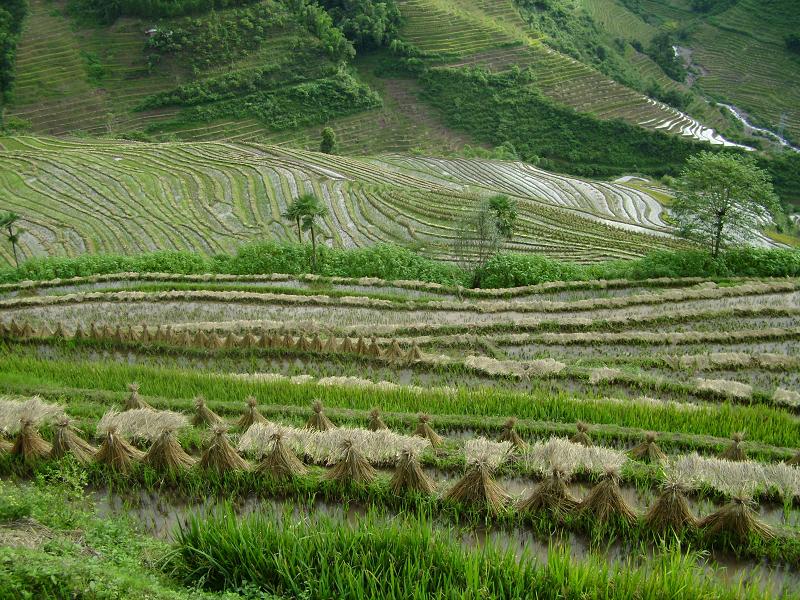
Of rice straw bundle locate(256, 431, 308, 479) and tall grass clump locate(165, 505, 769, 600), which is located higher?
tall grass clump locate(165, 505, 769, 600)

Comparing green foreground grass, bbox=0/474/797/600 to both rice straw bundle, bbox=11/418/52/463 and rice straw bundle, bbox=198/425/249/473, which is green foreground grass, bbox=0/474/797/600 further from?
rice straw bundle, bbox=11/418/52/463

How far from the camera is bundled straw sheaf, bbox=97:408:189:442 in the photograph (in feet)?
22.1

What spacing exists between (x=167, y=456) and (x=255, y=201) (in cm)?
3248

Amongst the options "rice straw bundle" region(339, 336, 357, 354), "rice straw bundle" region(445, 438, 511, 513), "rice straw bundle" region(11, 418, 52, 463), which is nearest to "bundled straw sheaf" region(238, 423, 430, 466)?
"rice straw bundle" region(445, 438, 511, 513)

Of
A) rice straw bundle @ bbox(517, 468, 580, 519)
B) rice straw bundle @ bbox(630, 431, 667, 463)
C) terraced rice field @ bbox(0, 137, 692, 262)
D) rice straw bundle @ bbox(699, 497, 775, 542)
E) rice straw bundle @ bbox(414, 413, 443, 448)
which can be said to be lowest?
terraced rice field @ bbox(0, 137, 692, 262)

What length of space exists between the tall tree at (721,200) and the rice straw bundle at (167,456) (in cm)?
1690

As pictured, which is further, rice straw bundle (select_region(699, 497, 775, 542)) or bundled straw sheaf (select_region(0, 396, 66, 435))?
bundled straw sheaf (select_region(0, 396, 66, 435))

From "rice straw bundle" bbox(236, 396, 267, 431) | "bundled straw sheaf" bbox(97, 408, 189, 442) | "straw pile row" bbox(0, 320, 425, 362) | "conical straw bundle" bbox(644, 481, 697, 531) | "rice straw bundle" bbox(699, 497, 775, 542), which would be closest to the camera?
"rice straw bundle" bbox(699, 497, 775, 542)

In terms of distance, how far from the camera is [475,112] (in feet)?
225

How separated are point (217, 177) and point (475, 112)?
38904mm

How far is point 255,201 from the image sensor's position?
36750 millimetres

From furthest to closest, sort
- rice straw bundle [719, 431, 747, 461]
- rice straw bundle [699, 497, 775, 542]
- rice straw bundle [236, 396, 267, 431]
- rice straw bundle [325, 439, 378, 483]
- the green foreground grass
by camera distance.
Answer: rice straw bundle [236, 396, 267, 431] → rice straw bundle [719, 431, 747, 461] → rice straw bundle [325, 439, 378, 483] → rice straw bundle [699, 497, 775, 542] → the green foreground grass

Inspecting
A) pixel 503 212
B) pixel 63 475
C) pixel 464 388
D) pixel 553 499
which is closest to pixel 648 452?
pixel 553 499

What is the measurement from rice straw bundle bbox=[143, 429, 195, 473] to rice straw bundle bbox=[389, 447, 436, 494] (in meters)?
2.30
